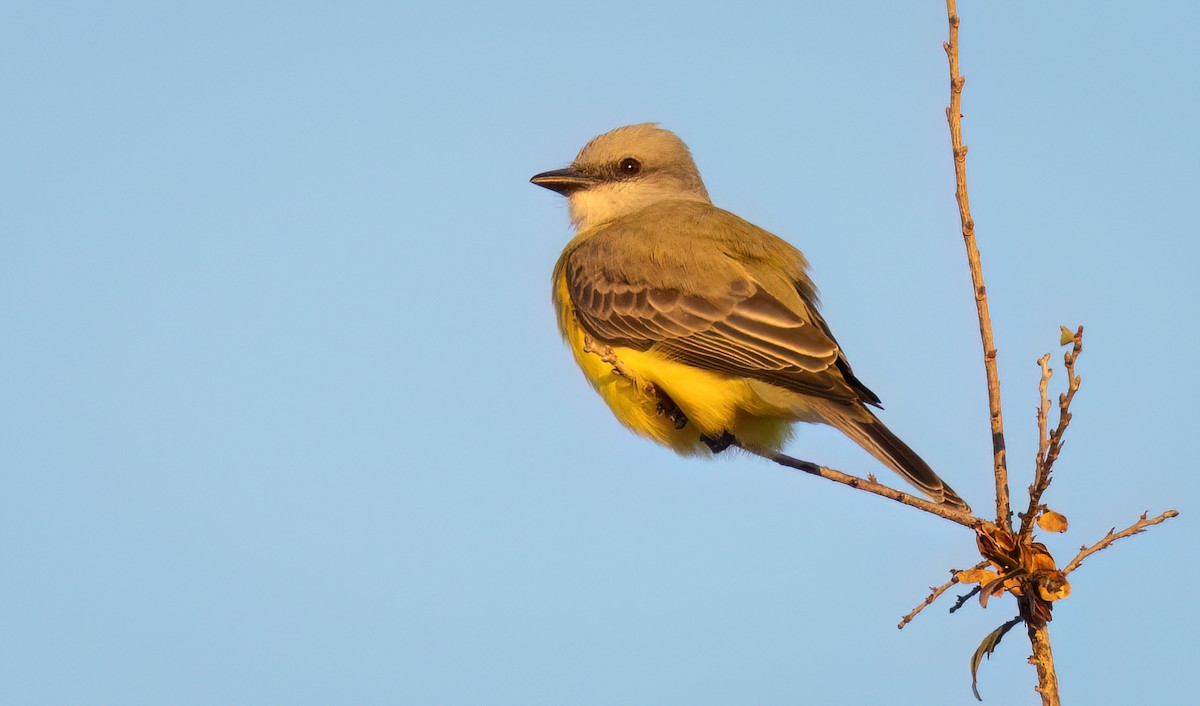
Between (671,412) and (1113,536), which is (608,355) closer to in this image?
(671,412)

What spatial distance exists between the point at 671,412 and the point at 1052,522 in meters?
2.24

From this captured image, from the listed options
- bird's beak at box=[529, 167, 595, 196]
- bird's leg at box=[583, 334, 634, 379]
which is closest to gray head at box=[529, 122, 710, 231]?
bird's beak at box=[529, 167, 595, 196]

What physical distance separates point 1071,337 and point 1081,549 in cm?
55

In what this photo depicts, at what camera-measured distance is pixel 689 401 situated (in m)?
5.22

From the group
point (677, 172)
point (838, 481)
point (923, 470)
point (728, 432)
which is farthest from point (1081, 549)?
point (677, 172)

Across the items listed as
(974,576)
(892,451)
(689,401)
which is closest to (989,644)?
(974,576)

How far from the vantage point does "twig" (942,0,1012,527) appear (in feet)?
10.2

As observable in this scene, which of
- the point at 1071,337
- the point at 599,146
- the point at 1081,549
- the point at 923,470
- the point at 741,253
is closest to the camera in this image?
the point at 1081,549

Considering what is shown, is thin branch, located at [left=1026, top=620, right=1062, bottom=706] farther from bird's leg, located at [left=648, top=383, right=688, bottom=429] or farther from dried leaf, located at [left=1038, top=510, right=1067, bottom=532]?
bird's leg, located at [left=648, top=383, right=688, bottom=429]

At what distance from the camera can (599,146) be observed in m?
7.32

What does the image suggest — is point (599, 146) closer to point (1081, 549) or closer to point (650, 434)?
point (650, 434)

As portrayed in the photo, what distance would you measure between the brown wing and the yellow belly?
6 centimetres

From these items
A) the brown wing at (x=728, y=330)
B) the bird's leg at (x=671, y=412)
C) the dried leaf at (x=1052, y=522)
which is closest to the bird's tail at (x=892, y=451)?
the brown wing at (x=728, y=330)

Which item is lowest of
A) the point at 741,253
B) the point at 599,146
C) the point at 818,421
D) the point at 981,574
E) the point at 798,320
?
the point at 981,574
